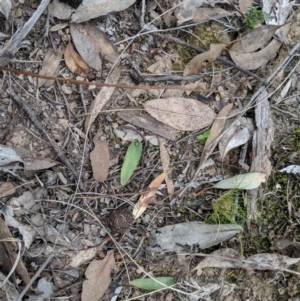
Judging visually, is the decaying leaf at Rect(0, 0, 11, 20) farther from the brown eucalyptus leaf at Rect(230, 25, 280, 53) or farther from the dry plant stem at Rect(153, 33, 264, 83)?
the brown eucalyptus leaf at Rect(230, 25, 280, 53)

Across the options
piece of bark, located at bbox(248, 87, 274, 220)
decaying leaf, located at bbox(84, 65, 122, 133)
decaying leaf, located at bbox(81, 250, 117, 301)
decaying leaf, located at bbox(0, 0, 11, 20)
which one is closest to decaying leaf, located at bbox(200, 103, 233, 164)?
piece of bark, located at bbox(248, 87, 274, 220)

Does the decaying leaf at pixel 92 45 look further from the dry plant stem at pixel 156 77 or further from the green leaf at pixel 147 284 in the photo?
the green leaf at pixel 147 284

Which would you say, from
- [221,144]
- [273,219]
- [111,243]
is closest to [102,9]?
[221,144]

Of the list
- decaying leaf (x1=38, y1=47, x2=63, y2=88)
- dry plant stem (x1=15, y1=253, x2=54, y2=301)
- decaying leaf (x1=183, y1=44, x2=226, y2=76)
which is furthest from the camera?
decaying leaf (x1=183, y1=44, x2=226, y2=76)

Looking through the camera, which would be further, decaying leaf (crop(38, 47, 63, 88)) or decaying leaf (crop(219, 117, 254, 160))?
decaying leaf (crop(219, 117, 254, 160))

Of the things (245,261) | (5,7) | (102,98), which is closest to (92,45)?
(102,98)

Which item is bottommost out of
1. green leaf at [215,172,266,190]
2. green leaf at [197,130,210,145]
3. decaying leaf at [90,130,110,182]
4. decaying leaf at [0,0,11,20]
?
green leaf at [215,172,266,190]
